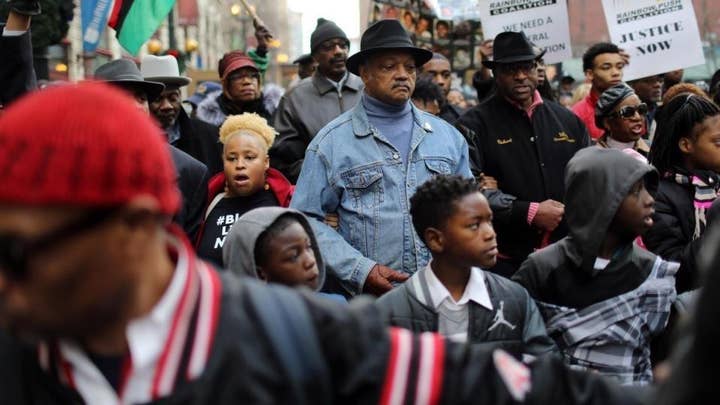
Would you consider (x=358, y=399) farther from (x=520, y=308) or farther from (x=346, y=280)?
(x=346, y=280)

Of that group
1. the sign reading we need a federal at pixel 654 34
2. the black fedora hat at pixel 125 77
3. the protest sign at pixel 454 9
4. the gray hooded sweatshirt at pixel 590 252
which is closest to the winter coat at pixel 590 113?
the sign reading we need a federal at pixel 654 34

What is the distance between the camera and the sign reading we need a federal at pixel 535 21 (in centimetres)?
978

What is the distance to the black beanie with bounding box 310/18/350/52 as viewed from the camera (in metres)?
8.86

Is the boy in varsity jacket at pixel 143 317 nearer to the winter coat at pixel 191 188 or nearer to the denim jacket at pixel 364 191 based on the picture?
the denim jacket at pixel 364 191

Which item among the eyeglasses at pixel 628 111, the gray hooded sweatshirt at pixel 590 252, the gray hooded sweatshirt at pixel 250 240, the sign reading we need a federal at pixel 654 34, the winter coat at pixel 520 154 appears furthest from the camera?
the sign reading we need a federal at pixel 654 34

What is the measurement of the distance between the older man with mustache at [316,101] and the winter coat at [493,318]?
3068 mm

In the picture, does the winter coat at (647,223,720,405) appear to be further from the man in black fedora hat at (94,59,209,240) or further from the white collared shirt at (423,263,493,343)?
the man in black fedora hat at (94,59,209,240)

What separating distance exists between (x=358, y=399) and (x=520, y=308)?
267 centimetres

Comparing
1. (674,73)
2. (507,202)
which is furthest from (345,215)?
(674,73)

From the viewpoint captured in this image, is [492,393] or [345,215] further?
[345,215]

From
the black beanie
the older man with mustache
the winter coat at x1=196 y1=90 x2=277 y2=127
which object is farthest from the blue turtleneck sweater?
the winter coat at x1=196 y1=90 x2=277 y2=127

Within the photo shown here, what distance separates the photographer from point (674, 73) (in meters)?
11.5

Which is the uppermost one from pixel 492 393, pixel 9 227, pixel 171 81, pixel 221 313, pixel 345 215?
pixel 171 81

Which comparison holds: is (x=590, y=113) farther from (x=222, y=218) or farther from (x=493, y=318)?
(x=493, y=318)
